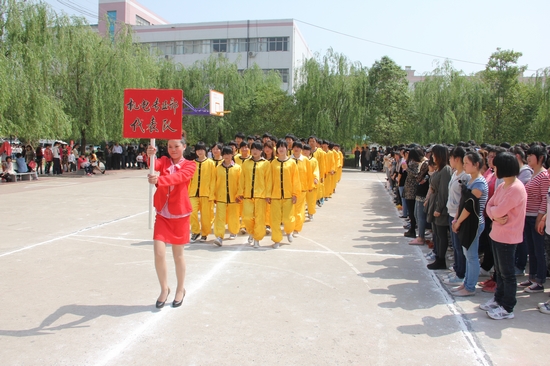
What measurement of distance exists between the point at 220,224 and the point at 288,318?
10.8 feet

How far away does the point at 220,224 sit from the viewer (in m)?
7.40

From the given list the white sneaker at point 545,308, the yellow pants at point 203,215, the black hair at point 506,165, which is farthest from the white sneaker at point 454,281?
the yellow pants at point 203,215

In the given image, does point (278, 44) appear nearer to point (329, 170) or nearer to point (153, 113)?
point (329, 170)

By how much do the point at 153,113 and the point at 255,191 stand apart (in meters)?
2.59

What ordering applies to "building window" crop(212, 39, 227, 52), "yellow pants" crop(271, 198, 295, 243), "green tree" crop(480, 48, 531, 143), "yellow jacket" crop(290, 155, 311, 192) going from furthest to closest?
"building window" crop(212, 39, 227, 52) → "green tree" crop(480, 48, 531, 143) → "yellow jacket" crop(290, 155, 311, 192) → "yellow pants" crop(271, 198, 295, 243)

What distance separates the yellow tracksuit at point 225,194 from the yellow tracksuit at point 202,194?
0.10 m

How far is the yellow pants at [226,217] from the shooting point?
7375 mm

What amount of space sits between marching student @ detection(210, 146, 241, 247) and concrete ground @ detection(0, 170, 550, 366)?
347 mm

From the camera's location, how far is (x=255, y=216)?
7402 millimetres

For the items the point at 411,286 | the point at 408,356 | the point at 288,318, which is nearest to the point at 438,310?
the point at 411,286

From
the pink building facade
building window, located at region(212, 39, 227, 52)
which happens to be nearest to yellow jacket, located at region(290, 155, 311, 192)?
building window, located at region(212, 39, 227, 52)

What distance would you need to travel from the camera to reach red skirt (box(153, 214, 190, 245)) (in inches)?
183

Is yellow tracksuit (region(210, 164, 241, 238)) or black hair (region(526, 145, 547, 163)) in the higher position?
black hair (region(526, 145, 547, 163))

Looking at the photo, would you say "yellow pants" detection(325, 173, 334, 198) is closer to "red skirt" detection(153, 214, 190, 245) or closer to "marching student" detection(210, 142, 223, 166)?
"marching student" detection(210, 142, 223, 166)
